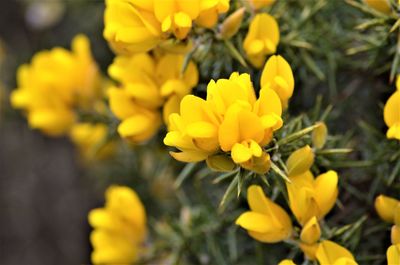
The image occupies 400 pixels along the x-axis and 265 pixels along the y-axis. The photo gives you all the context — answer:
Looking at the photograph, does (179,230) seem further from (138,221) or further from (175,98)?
(175,98)

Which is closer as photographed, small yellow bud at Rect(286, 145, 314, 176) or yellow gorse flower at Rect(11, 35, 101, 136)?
small yellow bud at Rect(286, 145, 314, 176)

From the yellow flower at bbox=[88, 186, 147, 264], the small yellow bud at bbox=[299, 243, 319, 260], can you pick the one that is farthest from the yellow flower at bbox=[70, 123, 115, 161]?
the small yellow bud at bbox=[299, 243, 319, 260]

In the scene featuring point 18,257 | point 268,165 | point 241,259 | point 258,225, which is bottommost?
point 18,257

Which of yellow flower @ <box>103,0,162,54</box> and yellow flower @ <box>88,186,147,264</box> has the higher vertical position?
yellow flower @ <box>103,0,162,54</box>

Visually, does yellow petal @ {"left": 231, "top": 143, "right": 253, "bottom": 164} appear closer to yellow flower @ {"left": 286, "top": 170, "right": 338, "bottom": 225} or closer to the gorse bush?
the gorse bush

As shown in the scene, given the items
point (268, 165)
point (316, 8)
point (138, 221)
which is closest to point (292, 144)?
point (268, 165)

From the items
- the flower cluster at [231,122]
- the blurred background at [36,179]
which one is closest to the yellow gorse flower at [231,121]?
the flower cluster at [231,122]
